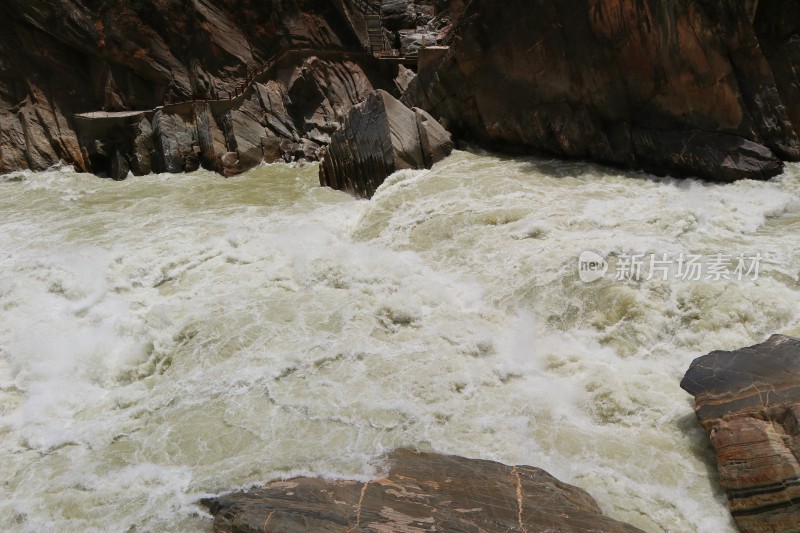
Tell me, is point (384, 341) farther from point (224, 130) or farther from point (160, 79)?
point (160, 79)

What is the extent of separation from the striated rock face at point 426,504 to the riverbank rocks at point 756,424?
0.96 meters

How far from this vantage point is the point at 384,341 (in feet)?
23.4

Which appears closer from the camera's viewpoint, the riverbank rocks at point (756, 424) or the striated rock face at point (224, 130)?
the riverbank rocks at point (756, 424)

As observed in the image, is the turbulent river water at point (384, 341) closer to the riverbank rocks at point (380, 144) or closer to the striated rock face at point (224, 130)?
the riverbank rocks at point (380, 144)

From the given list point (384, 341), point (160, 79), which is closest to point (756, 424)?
point (384, 341)

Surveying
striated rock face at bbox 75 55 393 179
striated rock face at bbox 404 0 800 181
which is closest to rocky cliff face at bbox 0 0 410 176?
striated rock face at bbox 75 55 393 179

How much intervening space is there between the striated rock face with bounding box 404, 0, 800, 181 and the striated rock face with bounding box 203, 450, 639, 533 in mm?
8303

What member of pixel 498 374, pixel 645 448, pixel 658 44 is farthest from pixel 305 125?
pixel 645 448

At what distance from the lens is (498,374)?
20.9 feet

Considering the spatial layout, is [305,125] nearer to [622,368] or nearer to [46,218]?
[46,218]

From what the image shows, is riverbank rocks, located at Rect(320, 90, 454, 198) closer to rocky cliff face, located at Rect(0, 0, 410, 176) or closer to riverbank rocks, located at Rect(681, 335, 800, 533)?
rocky cliff face, located at Rect(0, 0, 410, 176)

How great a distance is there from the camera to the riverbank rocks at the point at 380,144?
12438mm

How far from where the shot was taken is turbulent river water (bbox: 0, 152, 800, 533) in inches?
205

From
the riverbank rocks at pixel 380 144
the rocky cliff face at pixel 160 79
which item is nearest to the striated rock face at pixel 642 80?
the riverbank rocks at pixel 380 144
